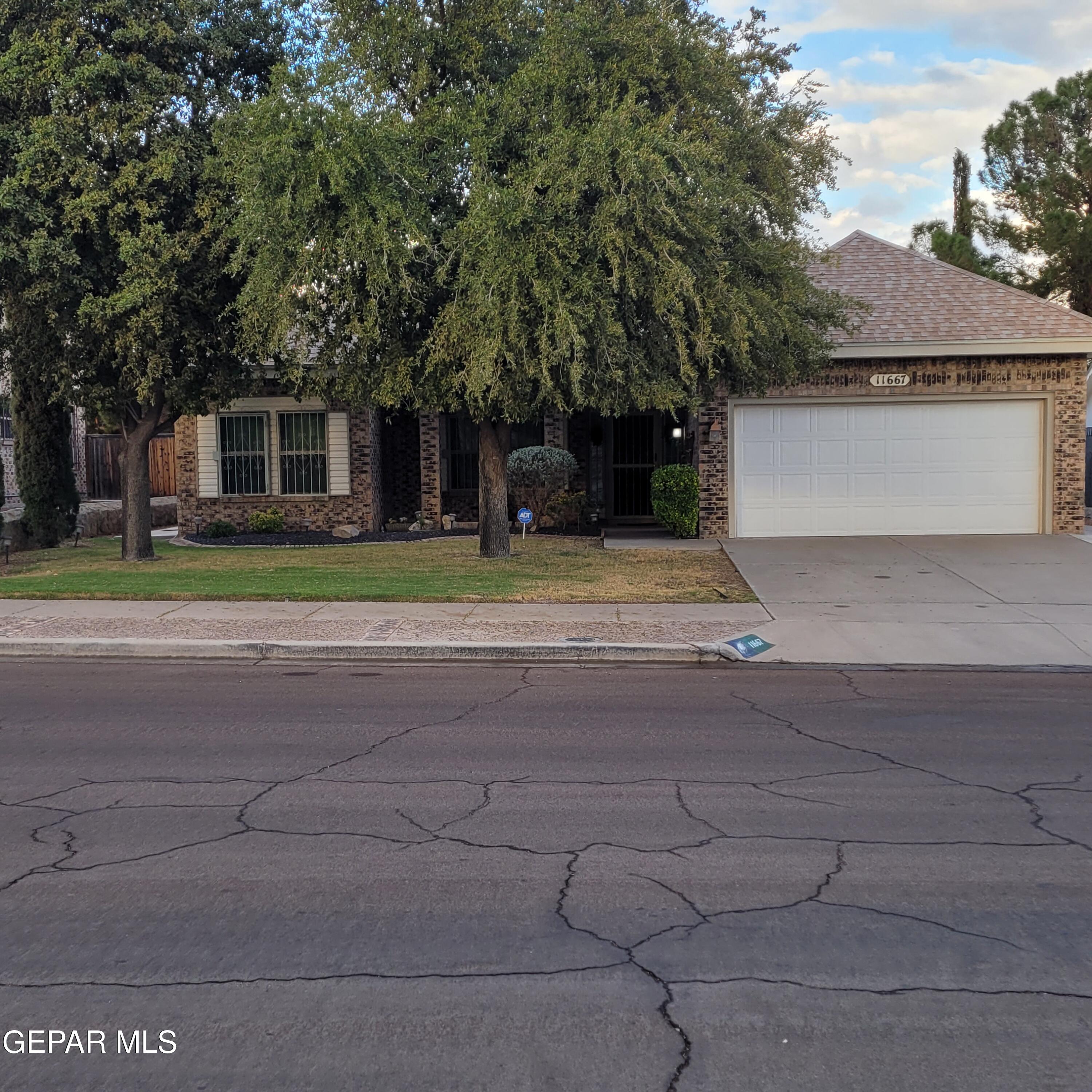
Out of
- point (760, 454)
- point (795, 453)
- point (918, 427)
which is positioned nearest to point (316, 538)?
point (760, 454)

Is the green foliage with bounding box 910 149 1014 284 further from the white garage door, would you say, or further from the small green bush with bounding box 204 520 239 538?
the small green bush with bounding box 204 520 239 538

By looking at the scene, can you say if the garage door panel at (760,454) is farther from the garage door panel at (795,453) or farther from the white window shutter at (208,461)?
the white window shutter at (208,461)

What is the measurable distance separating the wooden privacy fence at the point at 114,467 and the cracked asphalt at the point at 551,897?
2347cm

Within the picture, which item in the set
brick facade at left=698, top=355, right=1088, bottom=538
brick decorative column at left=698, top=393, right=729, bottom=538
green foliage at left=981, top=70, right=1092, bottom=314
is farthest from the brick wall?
green foliage at left=981, top=70, right=1092, bottom=314

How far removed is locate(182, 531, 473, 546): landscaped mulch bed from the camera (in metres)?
21.5

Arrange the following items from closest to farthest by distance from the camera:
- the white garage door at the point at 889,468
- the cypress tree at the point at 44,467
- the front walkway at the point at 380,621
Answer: the front walkway at the point at 380,621
the white garage door at the point at 889,468
the cypress tree at the point at 44,467

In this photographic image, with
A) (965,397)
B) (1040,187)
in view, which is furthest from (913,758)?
(1040,187)

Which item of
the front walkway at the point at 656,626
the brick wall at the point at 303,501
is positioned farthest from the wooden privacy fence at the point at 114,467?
the front walkway at the point at 656,626

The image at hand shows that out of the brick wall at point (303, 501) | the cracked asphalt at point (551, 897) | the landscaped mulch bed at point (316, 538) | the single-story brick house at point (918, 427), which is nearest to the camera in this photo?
the cracked asphalt at point (551, 897)

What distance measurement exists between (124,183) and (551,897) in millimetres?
12995

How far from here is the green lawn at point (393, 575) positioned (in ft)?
45.7

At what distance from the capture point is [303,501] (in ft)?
75.9

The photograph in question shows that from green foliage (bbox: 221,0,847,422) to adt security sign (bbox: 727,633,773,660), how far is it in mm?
3692

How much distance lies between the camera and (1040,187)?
28.9 meters
